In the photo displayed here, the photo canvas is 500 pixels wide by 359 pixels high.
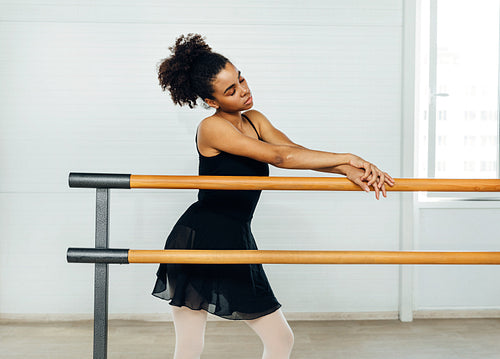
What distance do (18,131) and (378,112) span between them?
226cm

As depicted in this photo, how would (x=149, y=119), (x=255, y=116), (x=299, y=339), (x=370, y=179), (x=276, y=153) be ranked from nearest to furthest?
1. (x=370, y=179)
2. (x=276, y=153)
3. (x=255, y=116)
4. (x=299, y=339)
5. (x=149, y=119)

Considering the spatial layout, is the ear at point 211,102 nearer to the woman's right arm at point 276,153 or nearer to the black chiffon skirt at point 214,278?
the woman's right arm at point 276,153

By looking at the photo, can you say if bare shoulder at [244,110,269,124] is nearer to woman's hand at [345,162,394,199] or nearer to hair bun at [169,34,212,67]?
hair bun at [169,34,212,67]

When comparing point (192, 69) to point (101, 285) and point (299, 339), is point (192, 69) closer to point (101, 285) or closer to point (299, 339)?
point (101, 285)

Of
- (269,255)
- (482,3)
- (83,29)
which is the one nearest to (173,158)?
(83,29)

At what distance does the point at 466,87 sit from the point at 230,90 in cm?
227

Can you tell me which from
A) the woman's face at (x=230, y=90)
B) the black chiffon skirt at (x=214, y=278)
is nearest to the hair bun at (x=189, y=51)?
the woman's face at (x=230, y=90)

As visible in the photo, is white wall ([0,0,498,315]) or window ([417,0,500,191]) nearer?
white wall ([0,0,498,315])

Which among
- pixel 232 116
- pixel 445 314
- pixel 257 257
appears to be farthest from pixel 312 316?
pixel 257 257

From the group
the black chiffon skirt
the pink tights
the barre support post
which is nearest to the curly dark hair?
the black chiffon skirt

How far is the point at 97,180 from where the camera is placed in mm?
1483

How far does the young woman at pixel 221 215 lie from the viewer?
1729mm

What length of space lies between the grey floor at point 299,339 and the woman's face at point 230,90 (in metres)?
1.51

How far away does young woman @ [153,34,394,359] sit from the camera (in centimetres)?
173
